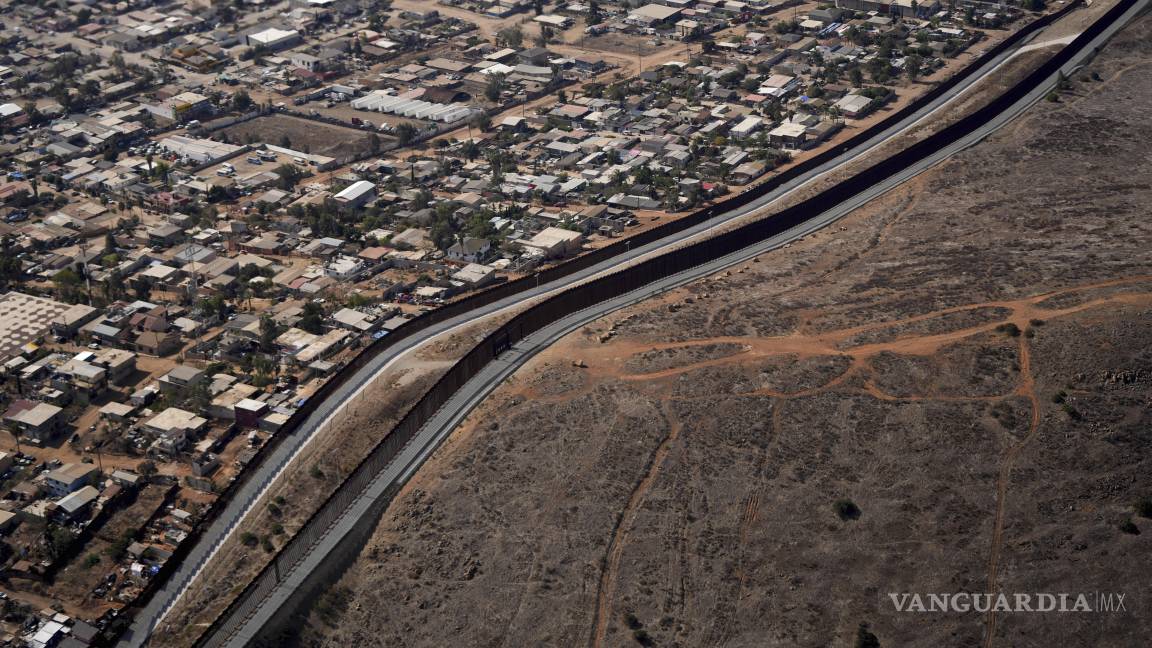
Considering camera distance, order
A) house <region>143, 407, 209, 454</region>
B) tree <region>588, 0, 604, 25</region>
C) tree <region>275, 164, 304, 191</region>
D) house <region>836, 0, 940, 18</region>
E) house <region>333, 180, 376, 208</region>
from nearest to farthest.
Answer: house <region>143, 407, 209, 454</region> → house <region>333, 180, 376, 208</region> → tree <region>275, 164, 304, 191</region> → house <region>836, 0, 940, 18</region> → tree <region>588, 0, 604, 25</region>

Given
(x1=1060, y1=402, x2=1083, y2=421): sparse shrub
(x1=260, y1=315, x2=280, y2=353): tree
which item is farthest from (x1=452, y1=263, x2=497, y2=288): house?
(x1=1060, y1=402, x2=1083, y2=421): sparse shrub

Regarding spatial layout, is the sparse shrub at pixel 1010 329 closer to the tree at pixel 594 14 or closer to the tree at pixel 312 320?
the tree at pixel 312 320

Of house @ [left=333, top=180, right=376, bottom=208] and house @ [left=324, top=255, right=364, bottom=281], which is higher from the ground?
house @ [left=324, top=255, right=364, bottom=281]

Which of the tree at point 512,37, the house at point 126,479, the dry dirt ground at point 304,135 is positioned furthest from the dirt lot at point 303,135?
the house at point 126,479

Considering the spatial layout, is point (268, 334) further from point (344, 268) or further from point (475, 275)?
point (475, 275)

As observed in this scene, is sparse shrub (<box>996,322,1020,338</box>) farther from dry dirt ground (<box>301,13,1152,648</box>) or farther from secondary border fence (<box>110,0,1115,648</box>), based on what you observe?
secondary border fence (<box>110,0,1115,648</box>)

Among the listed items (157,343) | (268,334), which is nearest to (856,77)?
(268,334)
